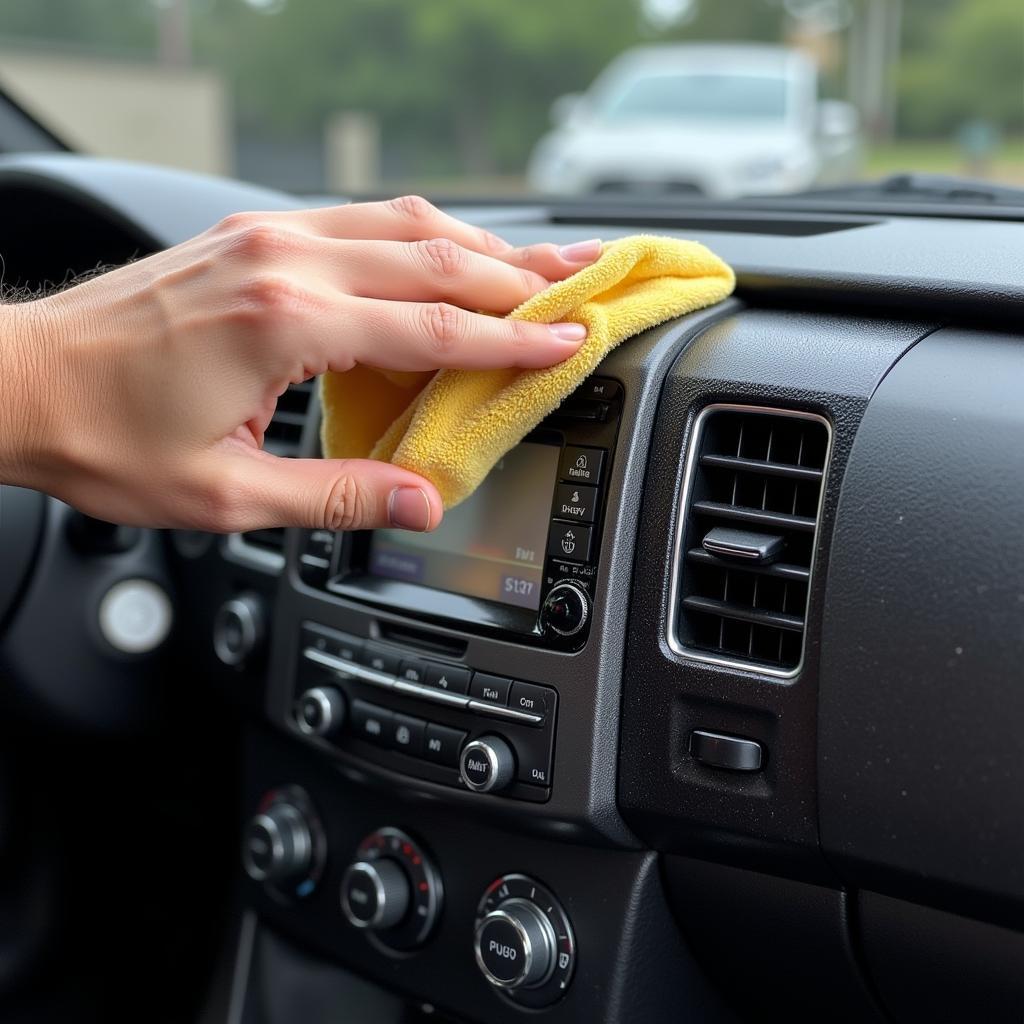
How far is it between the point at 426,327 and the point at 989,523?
38 cm

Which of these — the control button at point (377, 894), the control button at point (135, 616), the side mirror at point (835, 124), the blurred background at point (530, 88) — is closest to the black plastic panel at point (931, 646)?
the control button at point (377, 894)

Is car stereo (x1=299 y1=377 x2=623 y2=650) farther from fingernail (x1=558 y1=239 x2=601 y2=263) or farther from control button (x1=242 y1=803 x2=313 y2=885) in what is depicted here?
control button (x1=242 y1=803 x2=313 y2=885)

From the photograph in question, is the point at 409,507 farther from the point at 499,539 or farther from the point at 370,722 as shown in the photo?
the point at 370,722

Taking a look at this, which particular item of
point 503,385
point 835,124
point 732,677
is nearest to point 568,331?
point 503,385

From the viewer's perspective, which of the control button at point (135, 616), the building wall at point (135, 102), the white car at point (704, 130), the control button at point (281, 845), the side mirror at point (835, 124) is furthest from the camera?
the building wall at point (135, 102)

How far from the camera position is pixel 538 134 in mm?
23297

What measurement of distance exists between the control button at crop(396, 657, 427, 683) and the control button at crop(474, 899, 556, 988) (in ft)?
0.65

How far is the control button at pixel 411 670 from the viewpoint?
3.35 ft

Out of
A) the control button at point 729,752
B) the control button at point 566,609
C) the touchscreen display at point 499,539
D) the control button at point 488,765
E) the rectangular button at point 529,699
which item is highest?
the touchscreen display at point 499,539

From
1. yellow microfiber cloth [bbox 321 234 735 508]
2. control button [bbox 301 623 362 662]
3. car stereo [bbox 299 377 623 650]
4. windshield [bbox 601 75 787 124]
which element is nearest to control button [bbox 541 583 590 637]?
car stereo [bbox 299 377 623 650]

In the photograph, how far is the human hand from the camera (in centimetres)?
82

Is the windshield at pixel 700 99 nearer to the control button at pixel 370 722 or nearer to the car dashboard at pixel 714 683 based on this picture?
the car dashboard at pixel 714 683

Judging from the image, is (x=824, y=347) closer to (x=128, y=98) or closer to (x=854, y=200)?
(x=854, y=200)

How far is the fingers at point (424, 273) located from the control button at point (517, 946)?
18.9 inches
